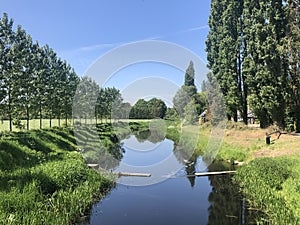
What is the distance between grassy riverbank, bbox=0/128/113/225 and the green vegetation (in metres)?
6.40

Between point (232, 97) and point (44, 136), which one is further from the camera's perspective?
point (232, 97)

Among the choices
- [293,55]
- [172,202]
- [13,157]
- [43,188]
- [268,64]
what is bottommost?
[172,202]

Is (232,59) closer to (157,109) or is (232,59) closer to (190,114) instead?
(190,114)

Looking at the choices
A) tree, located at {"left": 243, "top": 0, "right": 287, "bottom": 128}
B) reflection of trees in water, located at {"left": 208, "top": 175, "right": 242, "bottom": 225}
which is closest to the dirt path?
tree, located at {"left": 243, "top": 0, "right": 287, "bottom": 128}


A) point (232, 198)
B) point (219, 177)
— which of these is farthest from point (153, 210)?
point (219, 177)

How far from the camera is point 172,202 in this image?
1244cm

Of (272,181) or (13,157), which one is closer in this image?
(272,181)

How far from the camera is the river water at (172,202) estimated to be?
10.4 metres

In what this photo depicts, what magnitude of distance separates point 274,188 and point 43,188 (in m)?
9.09

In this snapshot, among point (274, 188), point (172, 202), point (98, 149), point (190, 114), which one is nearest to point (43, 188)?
point (172, 202)

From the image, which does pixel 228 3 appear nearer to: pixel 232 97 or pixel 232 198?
pixel 232 97

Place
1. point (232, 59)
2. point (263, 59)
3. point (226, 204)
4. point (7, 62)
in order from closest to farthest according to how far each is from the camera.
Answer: point (226, 204) < point (7, 62) < point (263, 59) < point (232, 59)

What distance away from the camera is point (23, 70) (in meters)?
25.3

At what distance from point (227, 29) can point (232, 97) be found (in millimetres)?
8167
